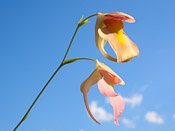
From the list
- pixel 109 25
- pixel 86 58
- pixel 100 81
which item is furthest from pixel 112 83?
pixel 109 25

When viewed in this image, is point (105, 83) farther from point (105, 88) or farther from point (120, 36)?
point (120, 36)

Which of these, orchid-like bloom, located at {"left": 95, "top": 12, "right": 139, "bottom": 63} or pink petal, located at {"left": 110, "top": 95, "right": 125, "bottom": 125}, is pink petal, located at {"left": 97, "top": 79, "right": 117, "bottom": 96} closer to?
pink petal, located at {"left": 110, "top": 95, "right": 125, "bottom": 125}

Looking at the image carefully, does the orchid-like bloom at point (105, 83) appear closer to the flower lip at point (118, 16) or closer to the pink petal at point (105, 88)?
the pink petal at point (105, 88)

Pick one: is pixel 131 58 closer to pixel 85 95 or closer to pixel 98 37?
pixel 98 37

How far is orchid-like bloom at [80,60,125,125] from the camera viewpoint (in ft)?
4.49

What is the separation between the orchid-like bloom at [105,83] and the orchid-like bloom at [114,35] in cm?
13

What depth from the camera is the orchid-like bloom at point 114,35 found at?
1.25 metres

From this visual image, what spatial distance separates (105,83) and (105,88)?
26 millimetres

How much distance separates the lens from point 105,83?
1385 millimetres

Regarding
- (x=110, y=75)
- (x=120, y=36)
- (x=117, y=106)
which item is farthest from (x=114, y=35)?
(x=117, y=106)

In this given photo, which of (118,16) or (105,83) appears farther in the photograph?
(105,83)

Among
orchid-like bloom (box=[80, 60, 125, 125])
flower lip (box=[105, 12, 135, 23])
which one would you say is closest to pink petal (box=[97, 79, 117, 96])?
orchid-like bloom (box=[80, 60, 125, 125])

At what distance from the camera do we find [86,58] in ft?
4.58

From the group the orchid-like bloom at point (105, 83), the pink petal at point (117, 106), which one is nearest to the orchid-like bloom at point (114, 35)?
the orchid-like bloom at point (105, 83)
